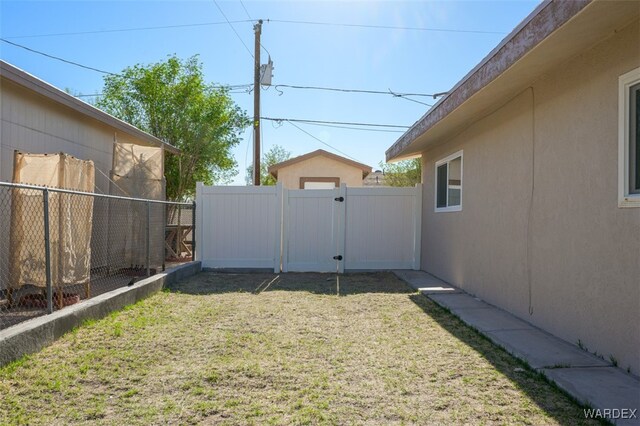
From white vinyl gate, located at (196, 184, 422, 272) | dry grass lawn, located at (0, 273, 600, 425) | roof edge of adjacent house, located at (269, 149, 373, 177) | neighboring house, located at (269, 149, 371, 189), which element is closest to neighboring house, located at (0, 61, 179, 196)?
white vinyl gate, located at (196, 184, 422, 272)

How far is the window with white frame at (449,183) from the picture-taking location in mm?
7309

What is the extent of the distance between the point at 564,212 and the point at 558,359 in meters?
1.37

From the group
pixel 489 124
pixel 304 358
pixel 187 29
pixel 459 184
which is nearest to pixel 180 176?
pixel 187 29

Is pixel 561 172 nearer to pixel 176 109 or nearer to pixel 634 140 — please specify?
pixel 634 140

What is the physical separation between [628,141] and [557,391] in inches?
74.5

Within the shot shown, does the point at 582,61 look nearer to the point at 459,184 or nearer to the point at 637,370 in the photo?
the point at 637,370

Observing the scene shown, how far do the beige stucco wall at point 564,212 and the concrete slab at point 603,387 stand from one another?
0.21 metres

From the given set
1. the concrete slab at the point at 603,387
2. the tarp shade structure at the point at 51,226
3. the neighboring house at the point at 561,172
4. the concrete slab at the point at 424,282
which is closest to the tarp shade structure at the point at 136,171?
the tarp shade structure at the point at 51,226

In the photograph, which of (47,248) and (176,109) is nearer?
(47,248)

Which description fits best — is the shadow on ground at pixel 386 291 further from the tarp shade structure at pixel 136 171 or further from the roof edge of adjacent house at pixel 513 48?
the roof edge of adjacent house at pixel 513 48

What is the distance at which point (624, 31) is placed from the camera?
3.29 metres

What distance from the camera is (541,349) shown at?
12.4 ft

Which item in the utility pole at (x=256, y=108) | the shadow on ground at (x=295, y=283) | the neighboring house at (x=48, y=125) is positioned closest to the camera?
the neighboring house at (x=48, y=125)

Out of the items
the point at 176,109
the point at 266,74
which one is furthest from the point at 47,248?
the point at 266,74
